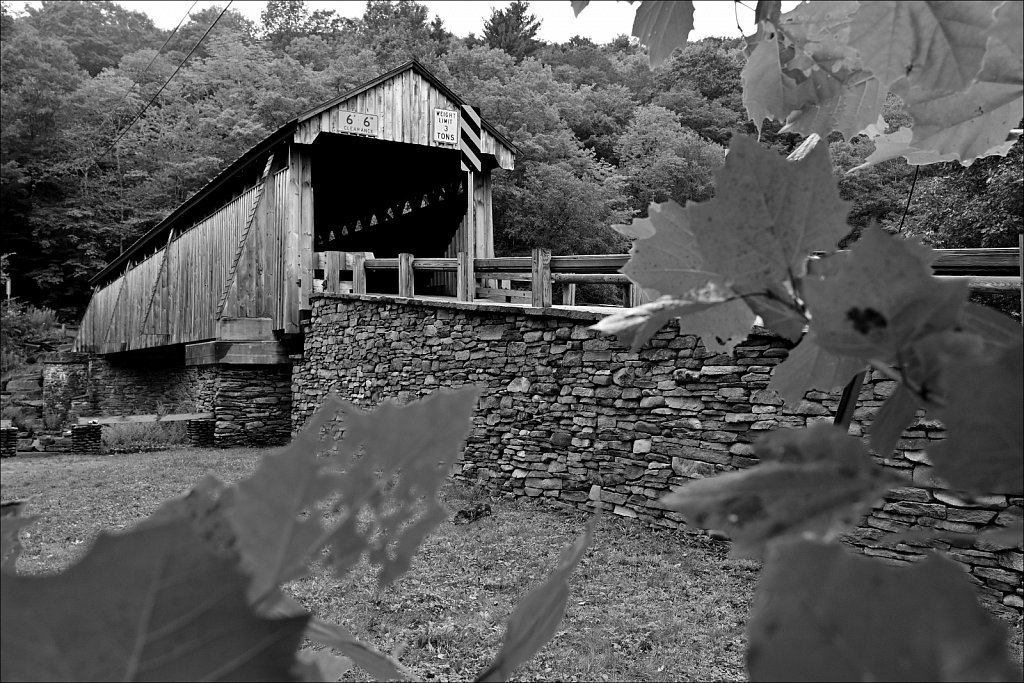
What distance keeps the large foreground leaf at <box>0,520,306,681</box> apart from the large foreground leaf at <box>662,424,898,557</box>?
0.38 ft

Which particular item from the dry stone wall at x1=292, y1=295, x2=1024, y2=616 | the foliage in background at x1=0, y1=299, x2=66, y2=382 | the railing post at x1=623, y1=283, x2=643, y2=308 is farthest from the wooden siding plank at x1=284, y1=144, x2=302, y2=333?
→ the foliage in background at x1=0, y1=299, x2=66, y2=382

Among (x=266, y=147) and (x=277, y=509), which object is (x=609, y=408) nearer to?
(x=277, y=509)

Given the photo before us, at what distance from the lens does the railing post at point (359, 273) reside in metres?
9.75

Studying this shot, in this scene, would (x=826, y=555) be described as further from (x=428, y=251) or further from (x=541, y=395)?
(x=428, y=251)

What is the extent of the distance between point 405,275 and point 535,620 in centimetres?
902

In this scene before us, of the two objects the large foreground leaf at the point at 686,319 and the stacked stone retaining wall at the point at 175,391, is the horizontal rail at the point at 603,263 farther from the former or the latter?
the stacked stone retaining wall at the point at 175,391

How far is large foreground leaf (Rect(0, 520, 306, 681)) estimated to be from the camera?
0.17m

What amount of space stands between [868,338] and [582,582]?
541 cm

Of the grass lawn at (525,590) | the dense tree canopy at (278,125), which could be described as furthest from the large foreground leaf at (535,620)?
the dense tree canopy at (278,125)

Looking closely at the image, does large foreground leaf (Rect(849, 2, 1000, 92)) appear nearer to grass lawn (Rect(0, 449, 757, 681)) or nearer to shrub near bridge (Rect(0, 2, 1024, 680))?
shrub near bridge (Rect(0, 2, 1024, 680))

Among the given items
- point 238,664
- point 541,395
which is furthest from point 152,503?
point 238,664

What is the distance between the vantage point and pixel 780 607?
6.3 inches

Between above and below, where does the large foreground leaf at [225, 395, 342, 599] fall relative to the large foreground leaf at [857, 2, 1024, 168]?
below

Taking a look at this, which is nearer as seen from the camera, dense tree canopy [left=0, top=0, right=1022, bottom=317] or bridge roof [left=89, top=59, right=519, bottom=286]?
bridge roof [left=89, top=59, right=519, bottom=286]
